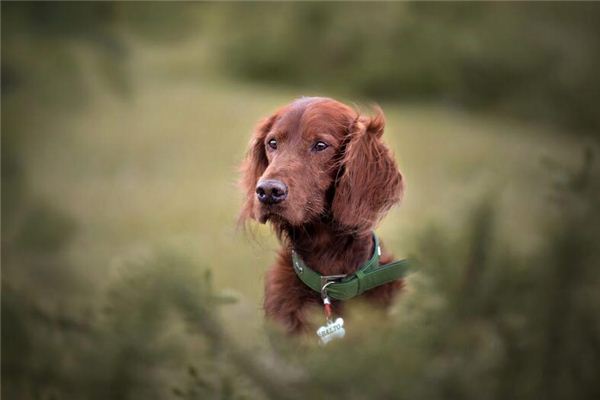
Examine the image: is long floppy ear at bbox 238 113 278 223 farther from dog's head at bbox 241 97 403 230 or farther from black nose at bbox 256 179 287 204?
black nose at bbox 256 179 287 204

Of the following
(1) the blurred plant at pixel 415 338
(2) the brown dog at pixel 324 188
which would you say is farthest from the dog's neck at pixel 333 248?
(1) the blurred plant at pixel 415 338

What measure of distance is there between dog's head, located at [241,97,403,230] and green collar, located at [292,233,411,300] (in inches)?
2.8

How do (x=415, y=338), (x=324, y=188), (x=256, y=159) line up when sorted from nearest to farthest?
(x=415, y=338) → (x=324, y=188) → (x=256, y=159)

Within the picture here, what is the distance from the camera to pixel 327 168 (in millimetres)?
1274

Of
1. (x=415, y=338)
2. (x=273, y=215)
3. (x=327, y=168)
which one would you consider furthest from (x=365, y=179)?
(x=415, y=338)

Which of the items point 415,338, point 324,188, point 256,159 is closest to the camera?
point 415,338

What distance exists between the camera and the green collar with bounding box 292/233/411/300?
3.15 ft

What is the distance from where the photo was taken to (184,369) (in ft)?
0.91

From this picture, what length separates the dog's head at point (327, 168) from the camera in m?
1.18

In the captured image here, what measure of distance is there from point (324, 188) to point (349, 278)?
0.64ft

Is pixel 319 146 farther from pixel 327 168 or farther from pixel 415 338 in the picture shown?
pixel 415 338

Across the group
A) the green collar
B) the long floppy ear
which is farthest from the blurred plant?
the long floppy ear

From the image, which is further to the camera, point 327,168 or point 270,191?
point 327,168

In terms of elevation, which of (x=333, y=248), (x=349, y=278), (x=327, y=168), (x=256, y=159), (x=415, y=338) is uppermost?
(x=256, y=159)
